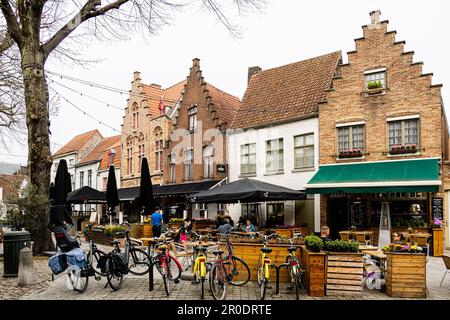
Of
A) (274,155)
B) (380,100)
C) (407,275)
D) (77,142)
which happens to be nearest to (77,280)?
(407,275)

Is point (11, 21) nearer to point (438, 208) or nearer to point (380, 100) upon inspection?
point (380, 100)

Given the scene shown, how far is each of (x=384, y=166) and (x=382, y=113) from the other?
211 centimetres

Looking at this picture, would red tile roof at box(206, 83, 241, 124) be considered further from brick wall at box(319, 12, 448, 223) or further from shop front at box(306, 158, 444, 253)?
shop front at box(306, 158, 444, 253)

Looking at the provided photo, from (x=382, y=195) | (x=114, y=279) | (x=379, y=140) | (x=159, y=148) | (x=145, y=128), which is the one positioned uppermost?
(x=145, y=128)

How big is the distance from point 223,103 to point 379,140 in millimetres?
→ 10973

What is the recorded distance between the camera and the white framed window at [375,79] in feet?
54.5

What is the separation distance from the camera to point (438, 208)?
14.9 meters

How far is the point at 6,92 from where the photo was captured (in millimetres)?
18531

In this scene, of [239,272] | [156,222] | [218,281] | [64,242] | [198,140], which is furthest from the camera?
[198,140]

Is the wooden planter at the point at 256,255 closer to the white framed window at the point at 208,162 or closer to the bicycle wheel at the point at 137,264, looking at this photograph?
the bicycle wheel at the point at 137,264

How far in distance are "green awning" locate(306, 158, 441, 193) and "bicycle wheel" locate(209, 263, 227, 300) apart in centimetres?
870

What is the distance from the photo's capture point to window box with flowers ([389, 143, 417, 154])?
15.6 meters

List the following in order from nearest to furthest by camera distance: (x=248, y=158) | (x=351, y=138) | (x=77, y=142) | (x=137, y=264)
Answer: (x=137, y=264) < (x=351, y=138) < (x=248, y=158) < (x=77, y=142)

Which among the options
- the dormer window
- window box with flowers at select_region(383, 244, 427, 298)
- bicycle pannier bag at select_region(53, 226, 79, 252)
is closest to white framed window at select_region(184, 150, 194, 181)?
the dormer window
